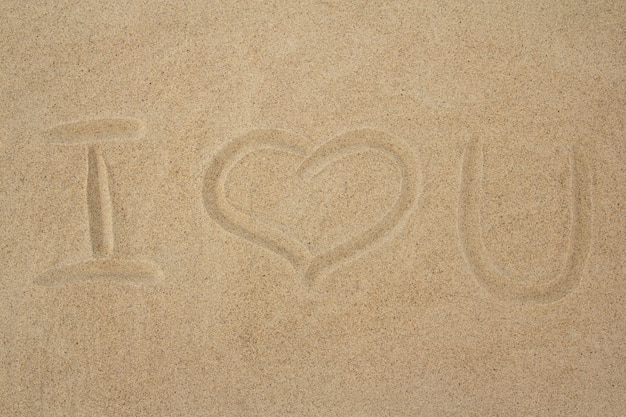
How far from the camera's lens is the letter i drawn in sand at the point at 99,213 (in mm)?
1454

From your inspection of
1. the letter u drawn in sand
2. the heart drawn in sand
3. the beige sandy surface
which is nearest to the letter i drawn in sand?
the beige sandy surface

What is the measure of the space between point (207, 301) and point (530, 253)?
98 centimetres

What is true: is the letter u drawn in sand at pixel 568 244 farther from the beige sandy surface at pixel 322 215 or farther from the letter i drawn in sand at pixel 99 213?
the letter i drawn in sand at pixel 99 213

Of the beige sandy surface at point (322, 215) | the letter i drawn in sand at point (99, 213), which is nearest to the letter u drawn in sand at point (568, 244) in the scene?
the beige sandy surface at point (322, 215)

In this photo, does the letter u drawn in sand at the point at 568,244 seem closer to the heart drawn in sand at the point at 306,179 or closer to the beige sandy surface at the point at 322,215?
the beige sandy surface at the point at 322,215

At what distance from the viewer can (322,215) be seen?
145 centimetres

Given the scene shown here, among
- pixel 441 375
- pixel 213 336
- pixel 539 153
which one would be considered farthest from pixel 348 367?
pixel 539 153

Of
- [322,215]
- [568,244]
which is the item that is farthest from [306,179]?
[568,244]

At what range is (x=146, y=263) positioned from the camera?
1455mm

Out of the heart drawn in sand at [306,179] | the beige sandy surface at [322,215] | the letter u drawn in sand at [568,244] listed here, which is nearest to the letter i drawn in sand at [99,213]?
the beige sandy surface at [322,215]

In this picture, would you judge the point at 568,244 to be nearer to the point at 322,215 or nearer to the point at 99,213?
the point at 322,215

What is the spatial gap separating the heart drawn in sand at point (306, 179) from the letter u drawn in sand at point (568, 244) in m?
0.16

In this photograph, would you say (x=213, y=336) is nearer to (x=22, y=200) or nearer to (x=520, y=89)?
(x=22, y=200)

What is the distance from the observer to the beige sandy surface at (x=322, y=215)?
4.66 feet
